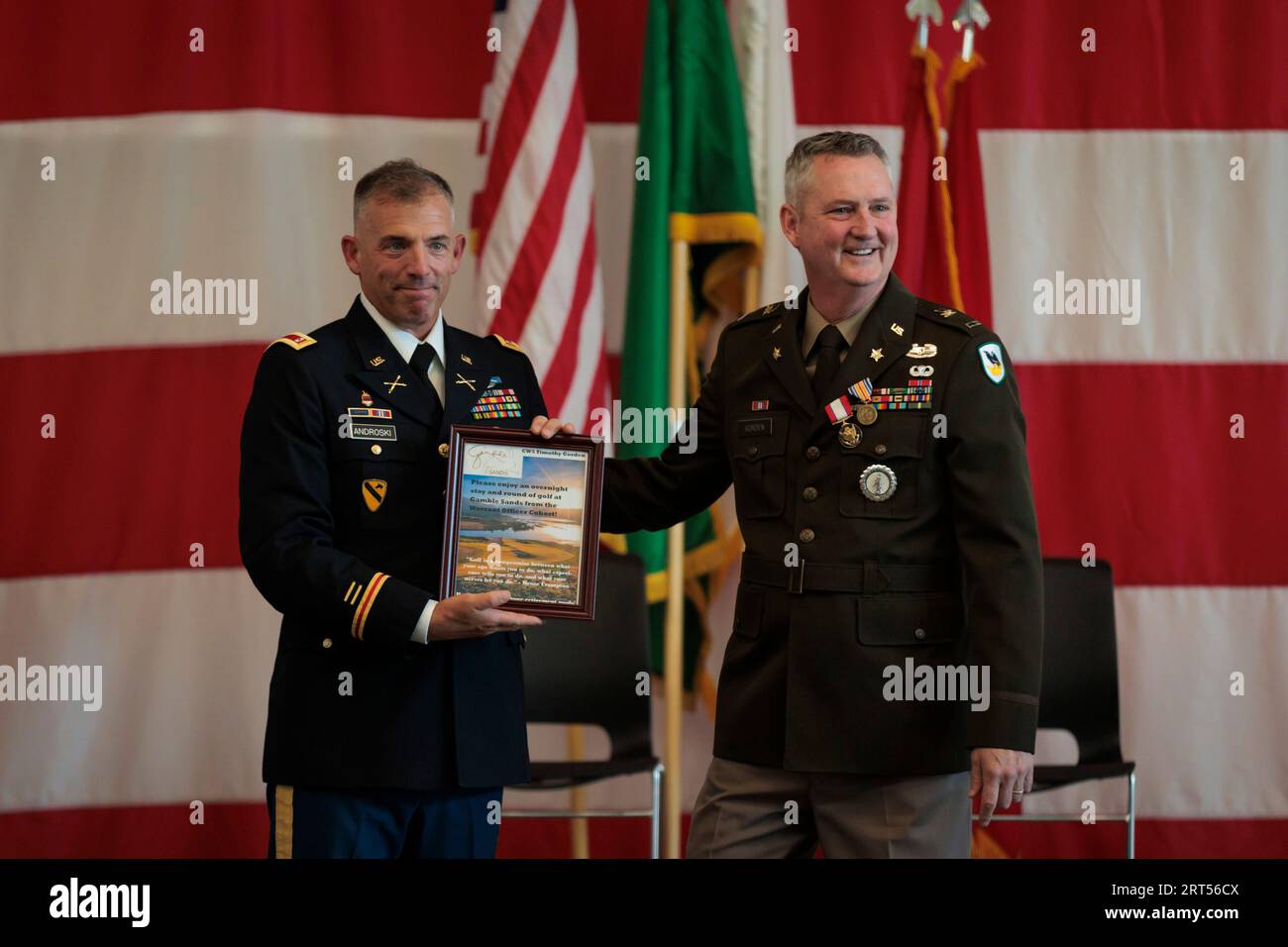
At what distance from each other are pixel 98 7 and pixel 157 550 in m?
1.70

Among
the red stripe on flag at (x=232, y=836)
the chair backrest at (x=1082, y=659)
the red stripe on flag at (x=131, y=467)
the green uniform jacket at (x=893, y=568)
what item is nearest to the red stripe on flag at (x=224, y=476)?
the red stripe on flag at (x=131, y=467)

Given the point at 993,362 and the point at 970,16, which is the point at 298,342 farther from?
the point at 970,16

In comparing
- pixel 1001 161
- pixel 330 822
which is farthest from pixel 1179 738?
pixel 330 822

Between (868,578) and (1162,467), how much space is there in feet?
7.19

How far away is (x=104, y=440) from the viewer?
408cm

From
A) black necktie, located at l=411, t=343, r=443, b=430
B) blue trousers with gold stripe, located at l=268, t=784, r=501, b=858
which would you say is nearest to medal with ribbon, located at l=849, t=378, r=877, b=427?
black necktie, located at l=411, t=343, r=443, b=430

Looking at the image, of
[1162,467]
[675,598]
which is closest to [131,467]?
[675,598]

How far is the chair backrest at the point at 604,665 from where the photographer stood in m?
3.72

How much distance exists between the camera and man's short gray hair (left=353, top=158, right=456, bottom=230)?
91.2 inches

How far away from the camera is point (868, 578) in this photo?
7.45ft

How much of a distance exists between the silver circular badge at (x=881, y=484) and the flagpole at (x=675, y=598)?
1538 millimetres

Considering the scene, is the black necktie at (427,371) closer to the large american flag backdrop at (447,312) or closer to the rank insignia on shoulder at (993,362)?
the rank insignia on shoulder at (993,362)
